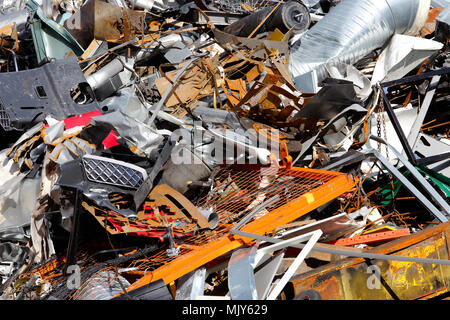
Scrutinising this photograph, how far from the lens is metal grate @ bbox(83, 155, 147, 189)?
8.60 feet

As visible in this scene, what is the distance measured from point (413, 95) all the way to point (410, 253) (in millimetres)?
2250

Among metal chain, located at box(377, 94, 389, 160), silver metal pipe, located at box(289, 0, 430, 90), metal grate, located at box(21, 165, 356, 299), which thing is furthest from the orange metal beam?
silver metal pipe, located at box(289, 0, 430, 90)

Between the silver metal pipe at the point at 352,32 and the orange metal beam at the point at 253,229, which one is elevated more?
the silver metal pipe at the point at 352,32

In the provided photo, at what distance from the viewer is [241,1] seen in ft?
18.0

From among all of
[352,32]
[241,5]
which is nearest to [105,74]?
[241,5]

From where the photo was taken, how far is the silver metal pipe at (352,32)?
4.36 m

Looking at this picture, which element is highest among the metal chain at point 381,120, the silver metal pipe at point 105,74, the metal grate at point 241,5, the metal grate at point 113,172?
the metal grate at point 241,5

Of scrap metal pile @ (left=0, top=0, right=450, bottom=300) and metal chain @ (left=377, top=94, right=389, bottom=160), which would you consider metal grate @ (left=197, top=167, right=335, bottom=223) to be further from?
metal chain @ (left=377, top=94, right=389, bottom=160)

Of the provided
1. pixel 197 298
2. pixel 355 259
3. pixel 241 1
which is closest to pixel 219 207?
pixel 197 298

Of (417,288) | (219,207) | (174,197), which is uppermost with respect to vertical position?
(174,197)

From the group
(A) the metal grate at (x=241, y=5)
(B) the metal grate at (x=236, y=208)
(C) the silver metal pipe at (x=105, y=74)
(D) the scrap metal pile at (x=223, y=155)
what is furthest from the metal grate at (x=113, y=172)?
(A) the metal grate at (x=241, y=5)

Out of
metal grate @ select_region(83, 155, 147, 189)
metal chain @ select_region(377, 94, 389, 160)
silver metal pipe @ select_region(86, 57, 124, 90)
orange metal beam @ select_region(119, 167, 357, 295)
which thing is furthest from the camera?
silver metal pipe @ select_region(86, 57, 124, 90)

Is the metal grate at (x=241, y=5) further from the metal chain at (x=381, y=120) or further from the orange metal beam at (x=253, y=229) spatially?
the orange metal beam at (x=253, y=229)

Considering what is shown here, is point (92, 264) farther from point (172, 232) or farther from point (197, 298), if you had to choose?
point (197, 298)
